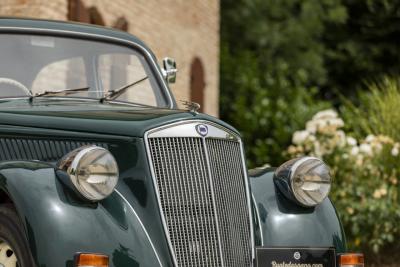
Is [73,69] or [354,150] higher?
[73,69]

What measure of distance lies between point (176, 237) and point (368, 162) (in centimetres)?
543

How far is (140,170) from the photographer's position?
4.46 m

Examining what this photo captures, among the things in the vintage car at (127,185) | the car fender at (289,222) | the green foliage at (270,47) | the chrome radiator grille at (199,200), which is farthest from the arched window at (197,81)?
the chrome radiator grille at (199,200)

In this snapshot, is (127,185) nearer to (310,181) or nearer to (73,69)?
(310,181)

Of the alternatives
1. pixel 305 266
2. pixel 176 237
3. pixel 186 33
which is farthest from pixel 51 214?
pixel 186 33

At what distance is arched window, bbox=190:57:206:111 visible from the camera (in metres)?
14.3

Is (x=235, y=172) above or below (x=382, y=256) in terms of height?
above

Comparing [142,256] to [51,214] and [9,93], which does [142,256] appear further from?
[9,93]

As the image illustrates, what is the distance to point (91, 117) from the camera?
184 inches

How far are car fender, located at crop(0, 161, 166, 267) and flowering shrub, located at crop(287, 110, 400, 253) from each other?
5007 millimetres

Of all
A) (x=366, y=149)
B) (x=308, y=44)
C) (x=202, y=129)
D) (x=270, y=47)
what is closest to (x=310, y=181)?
(x=202, y=129)

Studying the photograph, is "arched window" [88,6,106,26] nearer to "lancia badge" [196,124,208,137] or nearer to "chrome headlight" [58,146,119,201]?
"lancia badge" [196,124,208,137]

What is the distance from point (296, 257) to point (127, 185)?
972mm

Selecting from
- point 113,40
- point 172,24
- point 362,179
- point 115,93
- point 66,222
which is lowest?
point 362,179
